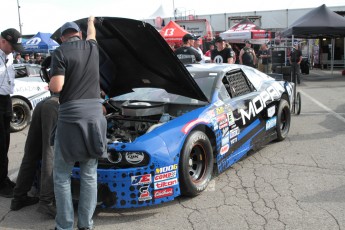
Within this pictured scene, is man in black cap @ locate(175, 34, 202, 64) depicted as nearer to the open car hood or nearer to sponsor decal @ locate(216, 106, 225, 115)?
the open car hood

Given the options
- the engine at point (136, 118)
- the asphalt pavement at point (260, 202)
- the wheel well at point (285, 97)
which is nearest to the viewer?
the asphalt pavement at point (260, 202)

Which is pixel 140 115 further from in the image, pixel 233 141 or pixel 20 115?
pixel 20 115

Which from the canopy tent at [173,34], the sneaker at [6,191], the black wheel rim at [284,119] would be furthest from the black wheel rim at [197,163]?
the canopy tent at [173,34]

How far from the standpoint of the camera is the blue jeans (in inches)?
115

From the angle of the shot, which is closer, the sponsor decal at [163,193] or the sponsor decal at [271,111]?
the sponsor decal at [163,193]

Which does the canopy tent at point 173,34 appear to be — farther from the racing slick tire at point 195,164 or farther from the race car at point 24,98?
the racing slick tire at point 195,164

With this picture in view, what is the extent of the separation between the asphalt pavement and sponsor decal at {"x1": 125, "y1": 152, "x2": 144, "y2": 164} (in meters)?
0.54

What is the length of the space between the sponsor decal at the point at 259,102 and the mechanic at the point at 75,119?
225cm

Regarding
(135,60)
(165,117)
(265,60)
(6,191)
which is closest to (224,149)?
(165,117)

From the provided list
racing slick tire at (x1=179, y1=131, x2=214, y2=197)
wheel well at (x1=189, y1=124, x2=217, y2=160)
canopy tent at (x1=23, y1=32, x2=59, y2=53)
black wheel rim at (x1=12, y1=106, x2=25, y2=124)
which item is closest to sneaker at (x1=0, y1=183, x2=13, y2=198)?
racing slick tire at (x1=179, y1=131, x2=214, y2=197)

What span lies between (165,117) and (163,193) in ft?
3.24

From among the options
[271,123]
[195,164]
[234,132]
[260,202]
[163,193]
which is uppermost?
[234,132]

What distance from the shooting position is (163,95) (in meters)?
4.77

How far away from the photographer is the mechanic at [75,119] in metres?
2.80
